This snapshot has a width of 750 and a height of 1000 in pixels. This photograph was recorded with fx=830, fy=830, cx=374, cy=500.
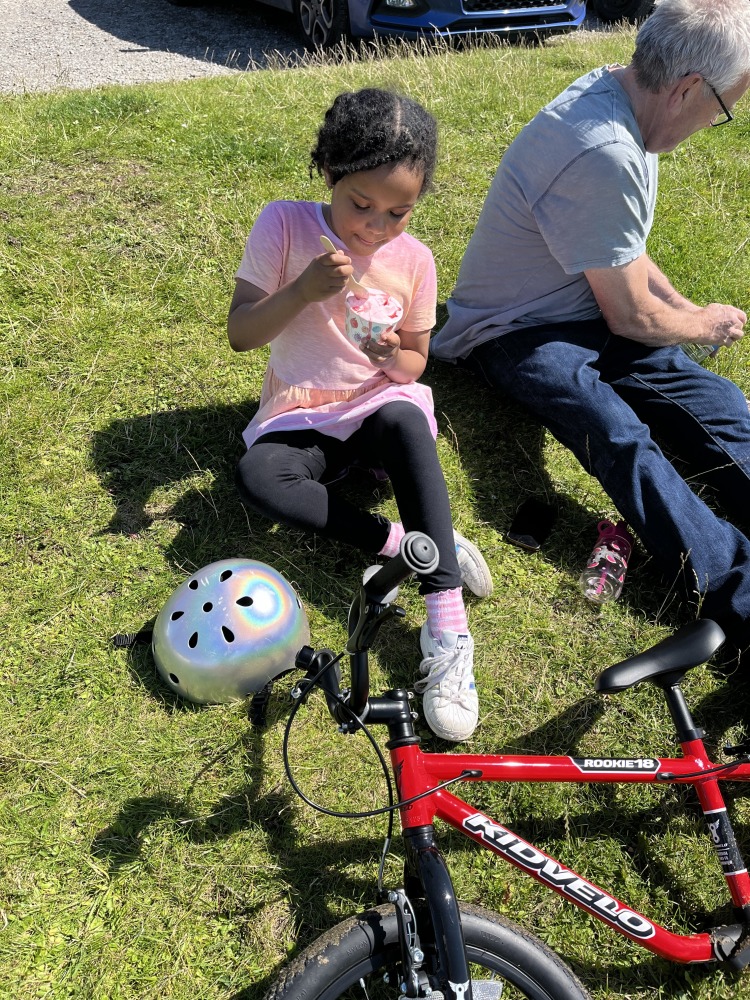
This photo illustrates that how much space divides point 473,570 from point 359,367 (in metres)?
0.83

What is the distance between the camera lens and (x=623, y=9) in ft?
28.6

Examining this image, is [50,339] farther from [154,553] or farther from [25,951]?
[25,951]

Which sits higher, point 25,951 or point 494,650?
point 25,951

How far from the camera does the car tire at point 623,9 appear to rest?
8625 mm

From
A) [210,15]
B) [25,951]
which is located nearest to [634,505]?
[25,951]

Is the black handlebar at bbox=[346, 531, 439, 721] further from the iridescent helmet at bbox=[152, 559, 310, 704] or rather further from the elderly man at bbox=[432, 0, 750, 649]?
the elderly man at bbox=[432, 0, 750, 649]

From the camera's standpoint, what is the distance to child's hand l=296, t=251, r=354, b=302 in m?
2.43

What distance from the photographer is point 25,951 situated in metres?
2.13

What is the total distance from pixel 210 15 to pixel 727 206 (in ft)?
18.9

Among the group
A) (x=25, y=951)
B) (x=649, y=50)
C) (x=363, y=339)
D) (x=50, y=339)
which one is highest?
(x=649, y=50)

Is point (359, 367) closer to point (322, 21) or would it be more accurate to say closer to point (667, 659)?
point (667, 659)

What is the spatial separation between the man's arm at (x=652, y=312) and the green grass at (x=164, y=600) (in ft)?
2.08

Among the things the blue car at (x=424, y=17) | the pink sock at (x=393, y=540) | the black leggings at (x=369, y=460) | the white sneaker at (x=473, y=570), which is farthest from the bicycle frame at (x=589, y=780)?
the blue car at (x=424, y=17)

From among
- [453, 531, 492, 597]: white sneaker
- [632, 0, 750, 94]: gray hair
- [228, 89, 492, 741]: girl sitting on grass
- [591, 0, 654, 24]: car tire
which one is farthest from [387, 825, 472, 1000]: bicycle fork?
[591, 0, 654, 24]: car tire
